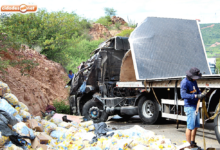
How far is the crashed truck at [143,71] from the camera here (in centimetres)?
861

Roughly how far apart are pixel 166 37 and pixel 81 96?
4.43 meters

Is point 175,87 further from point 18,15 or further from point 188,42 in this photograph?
Answer: point 18,15

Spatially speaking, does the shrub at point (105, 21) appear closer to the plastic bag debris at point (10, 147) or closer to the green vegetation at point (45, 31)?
the green vegetation at point (45, 31)

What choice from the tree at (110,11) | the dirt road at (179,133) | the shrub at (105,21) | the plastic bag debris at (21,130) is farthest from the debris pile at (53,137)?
the tree at (110,11)

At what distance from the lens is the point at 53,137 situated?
6488 millimetres

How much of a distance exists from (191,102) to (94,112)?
5682mm

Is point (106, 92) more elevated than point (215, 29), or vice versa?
point (215, 29)

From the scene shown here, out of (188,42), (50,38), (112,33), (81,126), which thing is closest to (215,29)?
(112,33)

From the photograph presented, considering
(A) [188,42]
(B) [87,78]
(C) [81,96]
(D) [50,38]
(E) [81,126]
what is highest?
(D) [50,38]

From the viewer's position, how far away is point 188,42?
9906mm

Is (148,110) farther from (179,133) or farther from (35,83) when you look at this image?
(35,83)

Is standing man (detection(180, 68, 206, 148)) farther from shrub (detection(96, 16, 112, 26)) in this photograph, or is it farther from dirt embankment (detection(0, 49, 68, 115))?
shrub (detection(96, 16, 112, 26))

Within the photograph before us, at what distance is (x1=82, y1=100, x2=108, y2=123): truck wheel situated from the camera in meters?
10.3

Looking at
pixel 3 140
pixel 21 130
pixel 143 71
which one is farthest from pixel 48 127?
pixel 143 71
